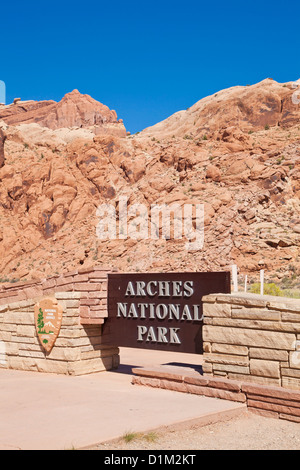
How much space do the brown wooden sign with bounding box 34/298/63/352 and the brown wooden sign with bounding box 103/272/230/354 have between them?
1181mm

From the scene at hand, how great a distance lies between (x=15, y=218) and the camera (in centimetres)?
5338

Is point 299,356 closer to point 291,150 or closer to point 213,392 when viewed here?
point 213,392

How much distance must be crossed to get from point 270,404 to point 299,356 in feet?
2.83

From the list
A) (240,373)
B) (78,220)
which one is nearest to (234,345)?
(240,373)

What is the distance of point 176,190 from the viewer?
46.5 metres

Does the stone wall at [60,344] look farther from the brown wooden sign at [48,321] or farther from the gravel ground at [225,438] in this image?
the gravel ground at [225,438]

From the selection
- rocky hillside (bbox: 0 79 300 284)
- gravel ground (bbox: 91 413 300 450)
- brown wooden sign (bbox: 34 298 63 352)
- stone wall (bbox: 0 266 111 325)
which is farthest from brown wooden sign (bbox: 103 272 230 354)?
rocky hillside (bbox: 0 79 300 284)

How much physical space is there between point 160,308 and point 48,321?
3.03 meters

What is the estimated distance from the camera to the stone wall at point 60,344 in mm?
11242

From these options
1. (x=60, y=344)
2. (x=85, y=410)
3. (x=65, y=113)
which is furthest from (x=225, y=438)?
(x=65, y=113)

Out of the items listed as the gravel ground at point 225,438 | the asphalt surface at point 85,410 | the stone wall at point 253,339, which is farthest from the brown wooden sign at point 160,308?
the gravel ground at point 225,438

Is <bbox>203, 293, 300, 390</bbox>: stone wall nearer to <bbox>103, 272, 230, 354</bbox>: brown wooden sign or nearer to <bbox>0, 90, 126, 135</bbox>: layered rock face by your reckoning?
<bbox>103, 272, 230, 354</bbox>: brown wooden sign

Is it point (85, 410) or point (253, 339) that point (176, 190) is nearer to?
point (253, 339)

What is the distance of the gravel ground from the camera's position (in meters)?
6.16
